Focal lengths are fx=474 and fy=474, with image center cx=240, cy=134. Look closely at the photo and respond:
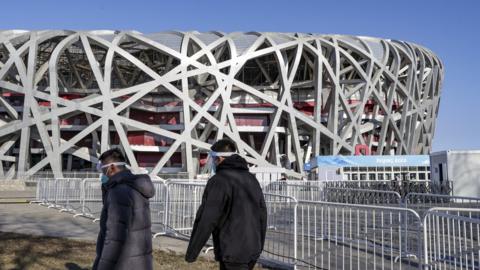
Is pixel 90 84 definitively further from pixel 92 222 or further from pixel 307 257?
pixel 307 257

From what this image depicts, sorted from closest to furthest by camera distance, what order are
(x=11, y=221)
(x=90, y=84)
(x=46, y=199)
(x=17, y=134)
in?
(x=11, y=221), (x=46, y=199), (x=17, y=134), (x=90, y=84)

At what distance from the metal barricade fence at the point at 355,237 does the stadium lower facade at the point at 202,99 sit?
108ft

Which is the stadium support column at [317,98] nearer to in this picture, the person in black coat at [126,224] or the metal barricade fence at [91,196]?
the metal barricade fence at [91,196]

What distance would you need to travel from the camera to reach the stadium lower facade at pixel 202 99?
1594 inches

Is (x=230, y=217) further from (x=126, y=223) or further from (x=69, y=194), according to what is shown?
(x=69, y=194)

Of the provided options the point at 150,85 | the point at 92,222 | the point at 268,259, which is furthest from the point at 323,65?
the point at 268,259

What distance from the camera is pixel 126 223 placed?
11.6ft

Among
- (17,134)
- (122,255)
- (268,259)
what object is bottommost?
(268,259)

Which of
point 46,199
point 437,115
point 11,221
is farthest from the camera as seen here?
point 437,115

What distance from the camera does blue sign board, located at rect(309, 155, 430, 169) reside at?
3662 centimetres

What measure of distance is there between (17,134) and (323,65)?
27.9m

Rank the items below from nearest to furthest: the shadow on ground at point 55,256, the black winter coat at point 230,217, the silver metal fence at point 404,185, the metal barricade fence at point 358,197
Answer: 1. the black winter coat at point 230,217
2. the shadow on ground at point 55,256
3. the metal barricade fence at point 358,197
4. the silver metal fence at point 404,185

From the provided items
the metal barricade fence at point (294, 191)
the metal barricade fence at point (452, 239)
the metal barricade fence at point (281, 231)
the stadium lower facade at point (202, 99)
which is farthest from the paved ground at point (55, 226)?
the stadium lower facade at point (202, 99)

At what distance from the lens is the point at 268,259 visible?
792cm
